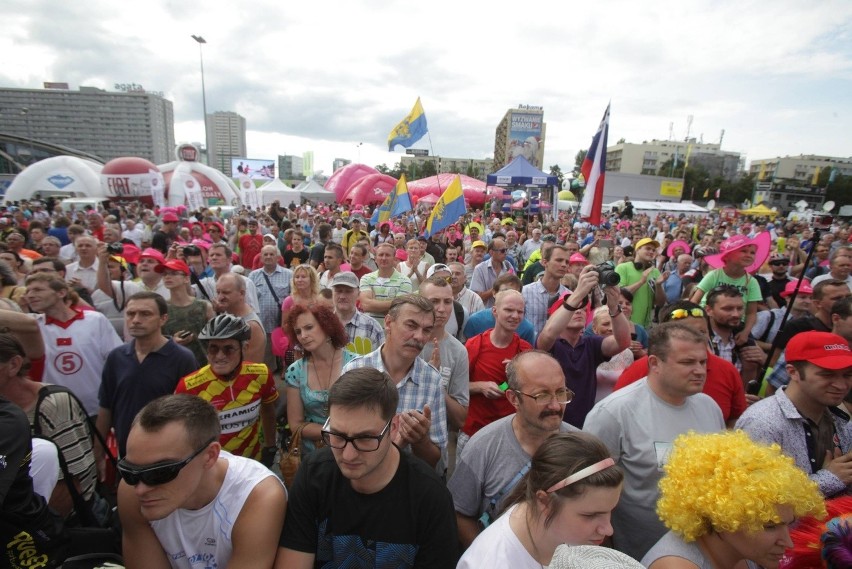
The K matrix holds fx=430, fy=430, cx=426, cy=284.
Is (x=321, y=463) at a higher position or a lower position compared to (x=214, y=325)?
lower

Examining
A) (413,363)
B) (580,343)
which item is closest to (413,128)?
(580,343)

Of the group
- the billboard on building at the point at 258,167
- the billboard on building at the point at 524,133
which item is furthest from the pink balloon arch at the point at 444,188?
the billboard on building at the point at 258,167

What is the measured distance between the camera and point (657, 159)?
108 metres

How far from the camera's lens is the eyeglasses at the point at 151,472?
1508mm

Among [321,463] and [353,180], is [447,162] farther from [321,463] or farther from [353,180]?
[321,463]

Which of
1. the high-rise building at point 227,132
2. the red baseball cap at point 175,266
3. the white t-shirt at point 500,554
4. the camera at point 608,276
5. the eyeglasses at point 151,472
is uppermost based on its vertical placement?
the high-rise building at point 227,132

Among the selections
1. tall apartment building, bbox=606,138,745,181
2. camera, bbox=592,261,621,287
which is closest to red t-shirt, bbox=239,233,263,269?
camera, bbox=592,261,621,287

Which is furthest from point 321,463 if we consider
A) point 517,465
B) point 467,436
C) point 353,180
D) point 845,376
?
point 353,180

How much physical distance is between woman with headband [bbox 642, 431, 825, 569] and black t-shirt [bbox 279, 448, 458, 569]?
802 mm

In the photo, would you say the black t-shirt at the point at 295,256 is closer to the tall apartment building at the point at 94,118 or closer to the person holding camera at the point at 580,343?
the person holding camera at the point at 580,343

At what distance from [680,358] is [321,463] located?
6.02ft

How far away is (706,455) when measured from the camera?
1667 mm

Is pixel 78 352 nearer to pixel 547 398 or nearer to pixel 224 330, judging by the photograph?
pixel 224 330

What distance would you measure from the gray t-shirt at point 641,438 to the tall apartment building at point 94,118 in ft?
547
